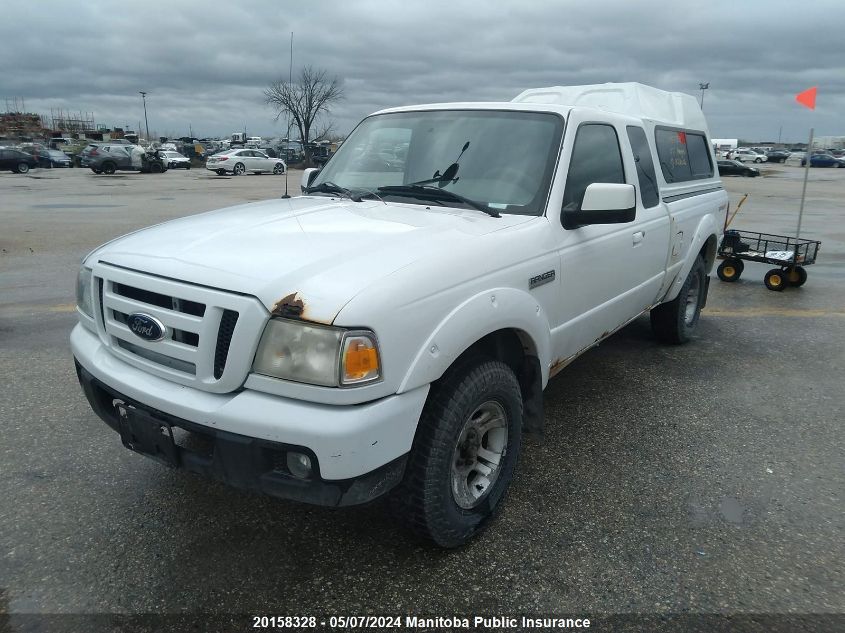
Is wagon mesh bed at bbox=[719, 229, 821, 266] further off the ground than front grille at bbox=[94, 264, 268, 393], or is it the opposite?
front grille at bbox=[94, 264, 268, 393]

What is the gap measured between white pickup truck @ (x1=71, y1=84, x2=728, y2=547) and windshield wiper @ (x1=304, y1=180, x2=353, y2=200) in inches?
0.5

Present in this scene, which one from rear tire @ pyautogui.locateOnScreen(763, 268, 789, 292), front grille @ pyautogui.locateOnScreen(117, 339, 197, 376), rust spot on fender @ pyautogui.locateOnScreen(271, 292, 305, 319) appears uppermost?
rust spot on fender @ pyautogui.locateOnScreen(271, 292, 305, 319)

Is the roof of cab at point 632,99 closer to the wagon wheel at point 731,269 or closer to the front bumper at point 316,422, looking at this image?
the wagon wheel at point 731,269

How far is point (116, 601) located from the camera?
2410 millimetres

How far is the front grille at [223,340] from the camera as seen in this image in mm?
2188

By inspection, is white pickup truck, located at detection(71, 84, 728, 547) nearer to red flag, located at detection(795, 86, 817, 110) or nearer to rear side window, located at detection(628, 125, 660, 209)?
rear side window, located at detection(628, 125, 660, 209)

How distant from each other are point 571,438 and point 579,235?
4.13ft

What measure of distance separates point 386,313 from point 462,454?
0.90m

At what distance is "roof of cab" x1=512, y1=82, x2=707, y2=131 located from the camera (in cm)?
555

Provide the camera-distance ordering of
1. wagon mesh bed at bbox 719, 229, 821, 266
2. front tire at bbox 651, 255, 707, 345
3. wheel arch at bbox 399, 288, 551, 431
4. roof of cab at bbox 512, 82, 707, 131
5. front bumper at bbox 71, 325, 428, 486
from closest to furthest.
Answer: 1. front bumper at bbox 71, 325, 428, 486
2. wheel arch at bbox 399, 288, 551, 431
3. front tire at bbox 651, 255, 707, 345
4. roof of cab at bbox 512, 82, 707, 131
5. wagon mesh bed at bbox 719, 229, 821, 266

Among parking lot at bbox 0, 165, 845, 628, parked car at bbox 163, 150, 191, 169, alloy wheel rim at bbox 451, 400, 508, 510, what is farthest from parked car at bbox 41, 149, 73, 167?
alloy wheel rim at bbox 451, 400, 508, 510

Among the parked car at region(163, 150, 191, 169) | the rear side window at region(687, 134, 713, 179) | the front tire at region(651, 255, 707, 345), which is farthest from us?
the parked car at region(163, 150, 191, 169)

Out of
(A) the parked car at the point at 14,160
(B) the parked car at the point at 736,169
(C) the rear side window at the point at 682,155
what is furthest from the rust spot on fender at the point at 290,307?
(B) the parked car at the point at 736,169

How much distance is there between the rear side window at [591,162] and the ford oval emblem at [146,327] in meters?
1.97
